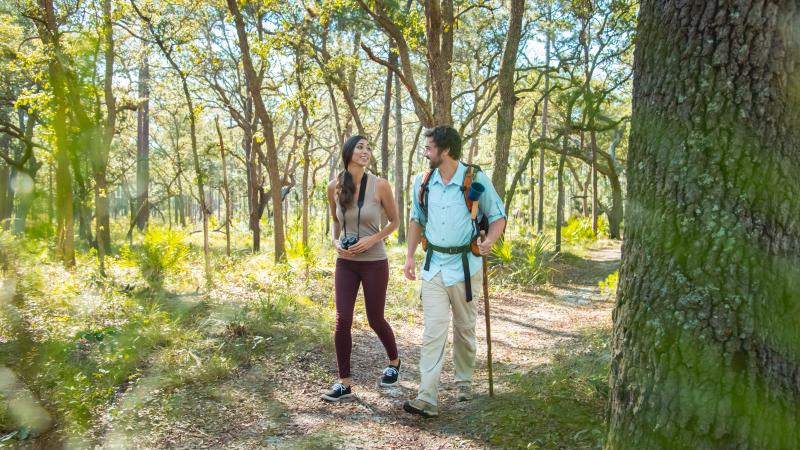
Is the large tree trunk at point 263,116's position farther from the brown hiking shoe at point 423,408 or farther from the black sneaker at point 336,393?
the brown hiking shoe at point 423,408

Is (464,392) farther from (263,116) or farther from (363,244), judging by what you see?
(263,116)

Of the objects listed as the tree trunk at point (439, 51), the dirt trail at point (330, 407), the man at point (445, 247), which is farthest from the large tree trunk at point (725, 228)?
the tree trunk at point (439, 51)

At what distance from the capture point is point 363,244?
4266mm

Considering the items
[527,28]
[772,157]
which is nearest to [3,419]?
[772,157]

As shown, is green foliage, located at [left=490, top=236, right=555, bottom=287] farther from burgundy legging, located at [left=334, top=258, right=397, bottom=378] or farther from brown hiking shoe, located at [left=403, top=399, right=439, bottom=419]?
brown hiking shoe, located at [left=403, top=399, right=439, bottom=419]

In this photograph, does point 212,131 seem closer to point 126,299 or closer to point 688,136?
point 126,299

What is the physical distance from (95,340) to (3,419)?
1.90 metres

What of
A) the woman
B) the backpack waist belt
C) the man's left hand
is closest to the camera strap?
the woman

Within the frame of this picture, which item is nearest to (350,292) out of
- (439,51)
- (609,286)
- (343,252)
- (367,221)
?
(343,252)

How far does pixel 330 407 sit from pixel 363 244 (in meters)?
1.38

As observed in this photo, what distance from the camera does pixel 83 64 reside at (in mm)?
10141

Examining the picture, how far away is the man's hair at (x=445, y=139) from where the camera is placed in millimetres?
4047

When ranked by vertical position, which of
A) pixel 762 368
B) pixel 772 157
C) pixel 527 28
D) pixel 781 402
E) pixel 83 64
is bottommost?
pixel 781 402

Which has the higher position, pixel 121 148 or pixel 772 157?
pixel 121 148
